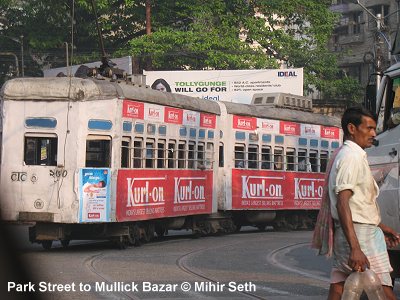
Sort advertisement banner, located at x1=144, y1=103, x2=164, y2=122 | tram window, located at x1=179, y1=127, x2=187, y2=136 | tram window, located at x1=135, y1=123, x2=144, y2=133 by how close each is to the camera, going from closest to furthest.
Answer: tram window, located at x1=135, y1=123, x2=144, y2=133 → advertisement banner, located at x1=144, y1=103, x2=164, y2=122 → tram window, located at x1=179, y1=127, x2=187, y2=136

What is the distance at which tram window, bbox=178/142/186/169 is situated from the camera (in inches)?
837

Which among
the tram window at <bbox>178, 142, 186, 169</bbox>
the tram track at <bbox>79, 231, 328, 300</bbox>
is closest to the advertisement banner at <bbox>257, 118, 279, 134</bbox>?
the tram window at <bbox>178, 142, 186, 169</bbox>

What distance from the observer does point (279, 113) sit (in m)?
25.9

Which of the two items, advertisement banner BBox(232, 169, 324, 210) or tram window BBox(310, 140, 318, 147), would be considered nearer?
advertisement banner BBox(232, 169, 324, 210)

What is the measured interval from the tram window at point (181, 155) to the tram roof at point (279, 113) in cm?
266

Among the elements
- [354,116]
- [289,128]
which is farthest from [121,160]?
[354,116]

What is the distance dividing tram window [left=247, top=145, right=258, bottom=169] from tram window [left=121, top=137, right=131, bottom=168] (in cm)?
626

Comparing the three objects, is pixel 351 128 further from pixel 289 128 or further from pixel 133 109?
pixel 289 128

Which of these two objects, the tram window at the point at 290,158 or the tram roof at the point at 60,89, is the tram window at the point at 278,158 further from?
the tram roof at the point at 60,89

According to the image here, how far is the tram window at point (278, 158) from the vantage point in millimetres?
25688

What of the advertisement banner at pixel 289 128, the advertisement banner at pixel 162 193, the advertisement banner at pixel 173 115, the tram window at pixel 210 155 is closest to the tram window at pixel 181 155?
the advertisement banner at pixel 162 193

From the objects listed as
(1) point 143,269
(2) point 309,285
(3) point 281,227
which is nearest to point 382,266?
(2) point 309,285

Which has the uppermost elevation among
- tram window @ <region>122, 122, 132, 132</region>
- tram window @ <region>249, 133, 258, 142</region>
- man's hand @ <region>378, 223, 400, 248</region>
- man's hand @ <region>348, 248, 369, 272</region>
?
tram window @ <region>249, 133, 258, 142</region>

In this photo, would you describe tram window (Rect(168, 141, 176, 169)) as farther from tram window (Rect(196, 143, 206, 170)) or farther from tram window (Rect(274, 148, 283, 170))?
tram window (Rect(274, 148, 283, 170))
